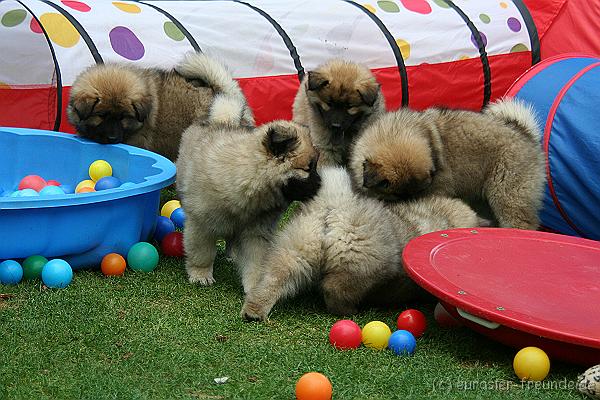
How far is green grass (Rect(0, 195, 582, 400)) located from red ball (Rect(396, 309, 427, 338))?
0.05 m

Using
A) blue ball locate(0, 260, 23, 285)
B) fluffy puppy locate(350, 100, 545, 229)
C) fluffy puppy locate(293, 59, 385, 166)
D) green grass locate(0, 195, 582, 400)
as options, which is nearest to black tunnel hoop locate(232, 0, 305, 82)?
fluffy puppy locate(293, 59, 385, 166)

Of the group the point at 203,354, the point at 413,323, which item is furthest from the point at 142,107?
the point at 413,323

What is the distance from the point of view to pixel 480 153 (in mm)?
4988

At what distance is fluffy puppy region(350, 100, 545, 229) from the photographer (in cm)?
480

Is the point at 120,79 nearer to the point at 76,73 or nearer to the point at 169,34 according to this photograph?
the point at 76,73

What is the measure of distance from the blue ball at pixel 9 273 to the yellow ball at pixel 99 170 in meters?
1.17

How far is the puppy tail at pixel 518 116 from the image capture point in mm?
5105

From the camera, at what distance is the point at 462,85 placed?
707 centimetres

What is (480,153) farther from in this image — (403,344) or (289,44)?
(289,44)

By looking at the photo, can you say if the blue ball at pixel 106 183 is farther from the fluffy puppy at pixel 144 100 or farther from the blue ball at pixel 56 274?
the blue ball at pixel 56 274

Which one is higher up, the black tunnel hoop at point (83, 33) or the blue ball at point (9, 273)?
the black tunnel hoop at point (83, 33)

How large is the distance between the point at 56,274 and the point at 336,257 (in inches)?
53.2

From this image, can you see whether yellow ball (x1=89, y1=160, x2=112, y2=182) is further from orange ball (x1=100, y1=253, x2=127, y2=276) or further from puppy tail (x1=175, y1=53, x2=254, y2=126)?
orange ball (x1=100, y1=253, x2=127, y2=276)

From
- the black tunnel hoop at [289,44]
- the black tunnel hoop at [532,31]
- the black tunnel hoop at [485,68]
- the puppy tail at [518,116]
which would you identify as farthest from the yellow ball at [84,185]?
the black tunnel hoop at [532,31]
